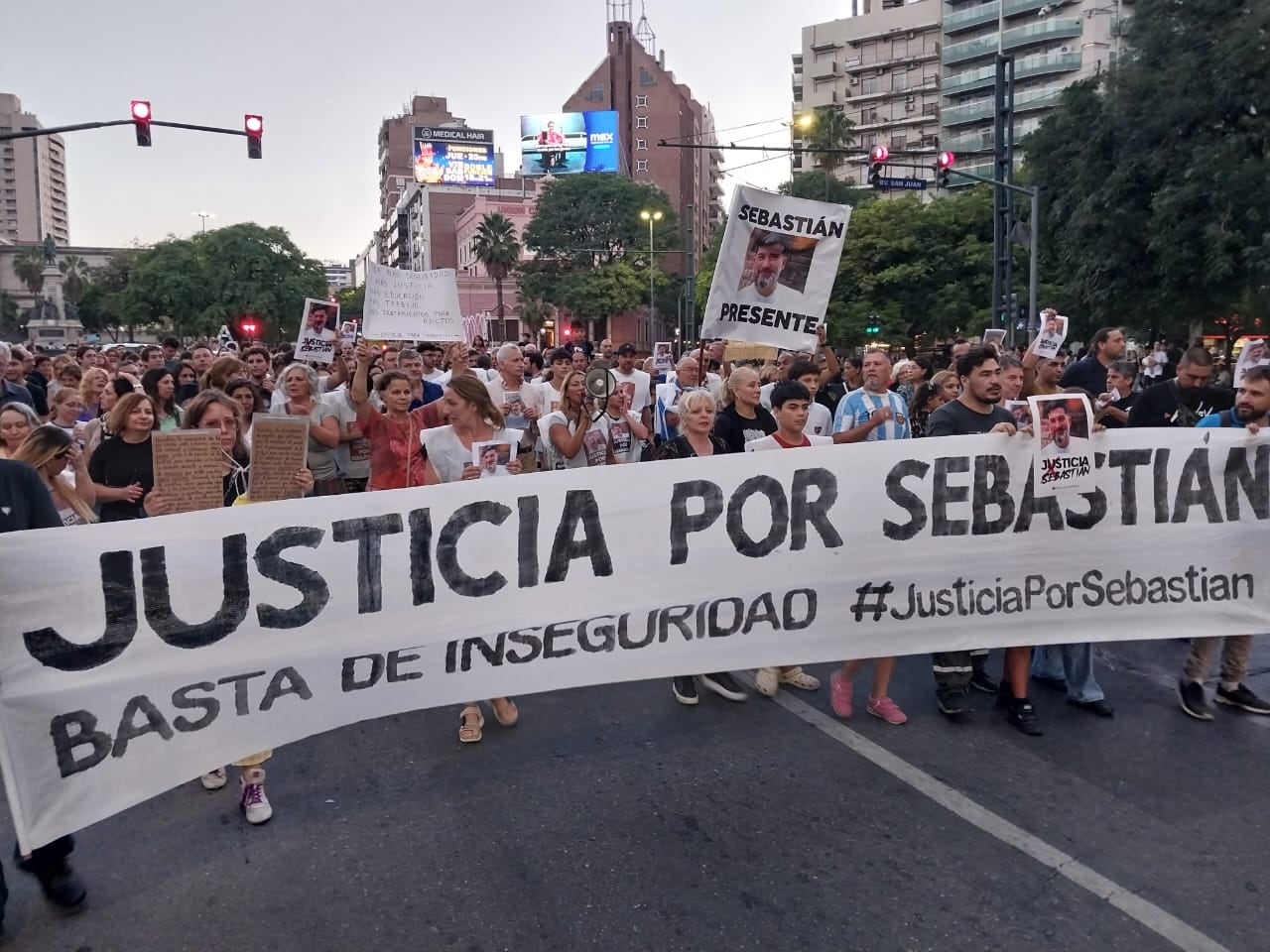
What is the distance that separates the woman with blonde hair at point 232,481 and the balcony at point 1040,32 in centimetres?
8351

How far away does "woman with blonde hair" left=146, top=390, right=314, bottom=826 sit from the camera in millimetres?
3816

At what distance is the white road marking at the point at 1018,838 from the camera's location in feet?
10.1

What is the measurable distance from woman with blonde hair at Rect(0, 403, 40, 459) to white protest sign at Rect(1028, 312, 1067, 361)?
6808mm

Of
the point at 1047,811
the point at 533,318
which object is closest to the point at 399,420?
the point at 1047,811

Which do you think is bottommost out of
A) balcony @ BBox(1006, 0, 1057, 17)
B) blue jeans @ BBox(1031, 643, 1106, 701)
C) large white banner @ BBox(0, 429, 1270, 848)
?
blue jeans @ BBox(1031, 643, 1106, 701)

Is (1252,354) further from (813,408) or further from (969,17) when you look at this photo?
(969,17)

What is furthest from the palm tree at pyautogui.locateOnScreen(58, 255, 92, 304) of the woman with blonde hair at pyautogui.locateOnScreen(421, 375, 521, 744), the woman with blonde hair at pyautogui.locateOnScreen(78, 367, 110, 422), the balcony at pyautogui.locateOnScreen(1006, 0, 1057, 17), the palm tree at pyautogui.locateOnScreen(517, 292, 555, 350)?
the woman with blonde hair at pyautogui.locateOnScreen(421, 375, 521, 744)

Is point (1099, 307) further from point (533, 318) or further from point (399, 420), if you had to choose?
point (533, 318)

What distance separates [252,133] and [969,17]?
254ft

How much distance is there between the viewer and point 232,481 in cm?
480

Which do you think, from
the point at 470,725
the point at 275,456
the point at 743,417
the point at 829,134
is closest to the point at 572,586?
the point at 470,725

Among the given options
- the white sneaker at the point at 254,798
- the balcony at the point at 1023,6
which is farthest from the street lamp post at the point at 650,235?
the white sneaker at the point at 254,798

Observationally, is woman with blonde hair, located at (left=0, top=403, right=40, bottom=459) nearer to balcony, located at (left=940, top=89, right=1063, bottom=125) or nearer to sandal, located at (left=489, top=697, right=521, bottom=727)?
sandal, located at (left=489, top=697, right=521, bottom=727)

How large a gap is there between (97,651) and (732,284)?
15.6 ft
